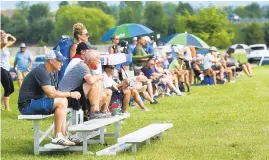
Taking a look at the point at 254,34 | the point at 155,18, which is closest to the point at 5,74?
the point at 254,34

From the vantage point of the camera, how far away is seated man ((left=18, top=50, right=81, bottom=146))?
9.84m

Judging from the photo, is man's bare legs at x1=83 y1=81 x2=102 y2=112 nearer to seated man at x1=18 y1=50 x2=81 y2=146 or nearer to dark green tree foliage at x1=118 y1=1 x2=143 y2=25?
seated man at x1=18 y1=50 x2=81 y2=146

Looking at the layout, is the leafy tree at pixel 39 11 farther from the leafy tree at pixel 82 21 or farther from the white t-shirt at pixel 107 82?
the white t-shirt at pixel 107 82

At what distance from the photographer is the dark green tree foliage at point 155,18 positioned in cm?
12706

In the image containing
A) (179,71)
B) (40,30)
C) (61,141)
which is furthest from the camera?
(40,30)

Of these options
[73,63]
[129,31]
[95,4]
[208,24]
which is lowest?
[73,63]

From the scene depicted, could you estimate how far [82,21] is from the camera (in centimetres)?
12788

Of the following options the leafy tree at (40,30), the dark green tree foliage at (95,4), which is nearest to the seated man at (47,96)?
the leafy tree at (40,30)

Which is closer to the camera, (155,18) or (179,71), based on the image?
(179,71)

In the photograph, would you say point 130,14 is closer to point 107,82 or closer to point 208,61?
point 208,61

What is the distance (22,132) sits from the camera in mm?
12578

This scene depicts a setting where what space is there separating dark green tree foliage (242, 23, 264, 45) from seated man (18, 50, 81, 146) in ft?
345

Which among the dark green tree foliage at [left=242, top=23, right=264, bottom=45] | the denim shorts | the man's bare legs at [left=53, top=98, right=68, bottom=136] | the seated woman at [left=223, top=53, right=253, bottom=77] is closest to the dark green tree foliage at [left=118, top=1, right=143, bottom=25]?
the dark green tree foliage at [left=242, top=23, right=264, bottom=45]

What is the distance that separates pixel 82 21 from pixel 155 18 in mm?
13249
